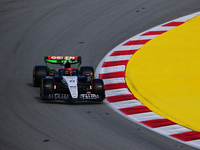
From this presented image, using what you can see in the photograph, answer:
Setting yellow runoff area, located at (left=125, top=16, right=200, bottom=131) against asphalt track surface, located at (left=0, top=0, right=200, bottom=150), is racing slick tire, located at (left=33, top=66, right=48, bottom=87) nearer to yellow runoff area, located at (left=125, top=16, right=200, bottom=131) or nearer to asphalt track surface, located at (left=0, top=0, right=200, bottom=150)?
asphalt track surface, located at (left=0, top=0, right=200, bottom=150)

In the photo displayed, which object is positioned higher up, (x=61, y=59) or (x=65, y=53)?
(x=65, y=53)

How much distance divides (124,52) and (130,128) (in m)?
7.16

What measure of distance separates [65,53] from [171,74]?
491 cm

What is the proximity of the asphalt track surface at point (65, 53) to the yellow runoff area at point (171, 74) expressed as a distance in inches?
57.2

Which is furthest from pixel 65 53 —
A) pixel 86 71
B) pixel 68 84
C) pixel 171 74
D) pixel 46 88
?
pixel 46 88

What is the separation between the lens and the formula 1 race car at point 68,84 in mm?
12109

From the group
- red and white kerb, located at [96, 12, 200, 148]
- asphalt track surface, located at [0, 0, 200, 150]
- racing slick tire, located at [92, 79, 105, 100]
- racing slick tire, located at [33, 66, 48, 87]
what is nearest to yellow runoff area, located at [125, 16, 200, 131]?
red and white kerb, located at [96, 12, 200, 148]

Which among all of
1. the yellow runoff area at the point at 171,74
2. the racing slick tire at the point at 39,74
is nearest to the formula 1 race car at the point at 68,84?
the racing slick tire at the point at 39,74

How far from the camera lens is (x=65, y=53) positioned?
17469mm

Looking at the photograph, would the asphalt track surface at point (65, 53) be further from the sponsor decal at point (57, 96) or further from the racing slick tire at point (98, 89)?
the racing slick tire at point (98, 89)

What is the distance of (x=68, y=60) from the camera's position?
47.0ft

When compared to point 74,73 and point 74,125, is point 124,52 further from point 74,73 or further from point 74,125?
point 74,125

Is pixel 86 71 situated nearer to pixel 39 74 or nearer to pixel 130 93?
pixel 39 74

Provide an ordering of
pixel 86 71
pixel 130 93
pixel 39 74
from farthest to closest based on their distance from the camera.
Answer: pixel 86 71
pixel 39 74
pixel 130 93
